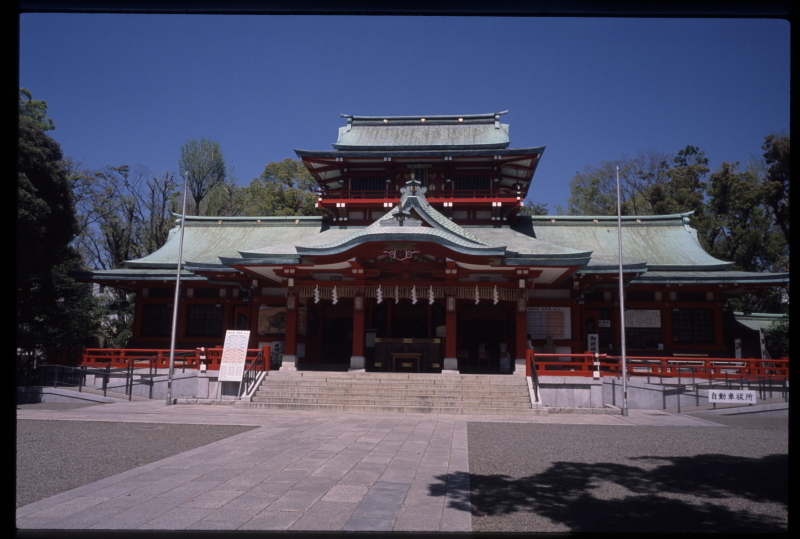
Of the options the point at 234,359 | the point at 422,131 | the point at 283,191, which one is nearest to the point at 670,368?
the point at 234,359

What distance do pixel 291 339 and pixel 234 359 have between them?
2.73 m

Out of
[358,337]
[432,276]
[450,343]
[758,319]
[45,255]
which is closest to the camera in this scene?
[450,343]

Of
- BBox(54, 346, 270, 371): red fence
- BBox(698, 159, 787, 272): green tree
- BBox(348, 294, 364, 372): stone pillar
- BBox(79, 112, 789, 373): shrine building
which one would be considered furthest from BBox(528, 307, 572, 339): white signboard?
BBox(698, 159, 787, 272): green tree

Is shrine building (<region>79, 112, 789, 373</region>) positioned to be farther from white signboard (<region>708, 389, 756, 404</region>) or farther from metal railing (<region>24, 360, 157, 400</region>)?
white signboard (<region>708, 389, 756, 404</region>)

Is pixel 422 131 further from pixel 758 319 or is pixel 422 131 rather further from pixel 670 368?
pixel 758 319

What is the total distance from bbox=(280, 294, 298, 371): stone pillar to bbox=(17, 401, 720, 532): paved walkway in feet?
23.4

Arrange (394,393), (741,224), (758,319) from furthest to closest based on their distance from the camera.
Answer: (741,224) < (758,319) < (394,393)

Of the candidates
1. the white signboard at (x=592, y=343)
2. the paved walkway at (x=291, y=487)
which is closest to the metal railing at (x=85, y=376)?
the paved walkway at (x=291, y=487)

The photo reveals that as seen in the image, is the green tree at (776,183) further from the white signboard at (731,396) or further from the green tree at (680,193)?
the white signboard at (731,396)

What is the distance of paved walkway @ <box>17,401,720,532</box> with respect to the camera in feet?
17.8

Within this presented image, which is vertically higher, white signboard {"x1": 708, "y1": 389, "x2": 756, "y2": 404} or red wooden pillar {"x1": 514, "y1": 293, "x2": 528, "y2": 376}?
red wooden pillar {"x1": 514, "y1": 293, "x2": 528, "y2": 376}

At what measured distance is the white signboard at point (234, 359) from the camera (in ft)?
58.5

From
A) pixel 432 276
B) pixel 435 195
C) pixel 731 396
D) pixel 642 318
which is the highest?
pixel 435 195

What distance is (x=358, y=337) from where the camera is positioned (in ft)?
65.5
